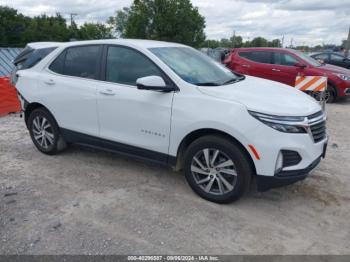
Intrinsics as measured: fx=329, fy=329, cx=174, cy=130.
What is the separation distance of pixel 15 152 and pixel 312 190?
4487 millimetres

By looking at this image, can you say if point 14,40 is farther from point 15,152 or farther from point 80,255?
point 80,255

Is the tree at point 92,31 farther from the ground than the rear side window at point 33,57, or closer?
farther from the ground

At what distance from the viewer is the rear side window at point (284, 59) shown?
1020 cm

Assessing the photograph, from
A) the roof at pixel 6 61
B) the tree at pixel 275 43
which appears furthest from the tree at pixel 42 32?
the tree at pixel 275 43

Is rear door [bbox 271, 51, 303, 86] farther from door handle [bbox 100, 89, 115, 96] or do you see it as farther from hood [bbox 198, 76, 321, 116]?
door handle [bbox 100, 89, 115, 96]

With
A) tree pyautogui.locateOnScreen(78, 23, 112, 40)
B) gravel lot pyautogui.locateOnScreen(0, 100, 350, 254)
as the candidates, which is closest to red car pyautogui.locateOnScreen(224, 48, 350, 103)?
gravel lot pyautogui.locateOnScreen(0, 100, 350, 254)

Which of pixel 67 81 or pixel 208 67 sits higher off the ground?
pixel 208 67

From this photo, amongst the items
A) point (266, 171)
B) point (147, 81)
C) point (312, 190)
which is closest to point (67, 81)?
point (147, 81)

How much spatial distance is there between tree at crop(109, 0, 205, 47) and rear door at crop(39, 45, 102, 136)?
29.3 metres

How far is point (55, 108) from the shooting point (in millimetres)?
4738

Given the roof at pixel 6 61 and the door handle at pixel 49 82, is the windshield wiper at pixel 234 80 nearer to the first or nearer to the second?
the door handle at pixel 49 82

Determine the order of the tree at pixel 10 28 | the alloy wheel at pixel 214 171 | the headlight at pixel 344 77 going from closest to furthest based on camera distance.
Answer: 1. the alloy wheel at pixel 214 171
2. the headlight at pixel 344 77
3. the tree at pixel 10 28

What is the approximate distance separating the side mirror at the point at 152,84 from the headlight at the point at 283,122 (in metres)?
1.00

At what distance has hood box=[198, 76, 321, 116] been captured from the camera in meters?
3.31
